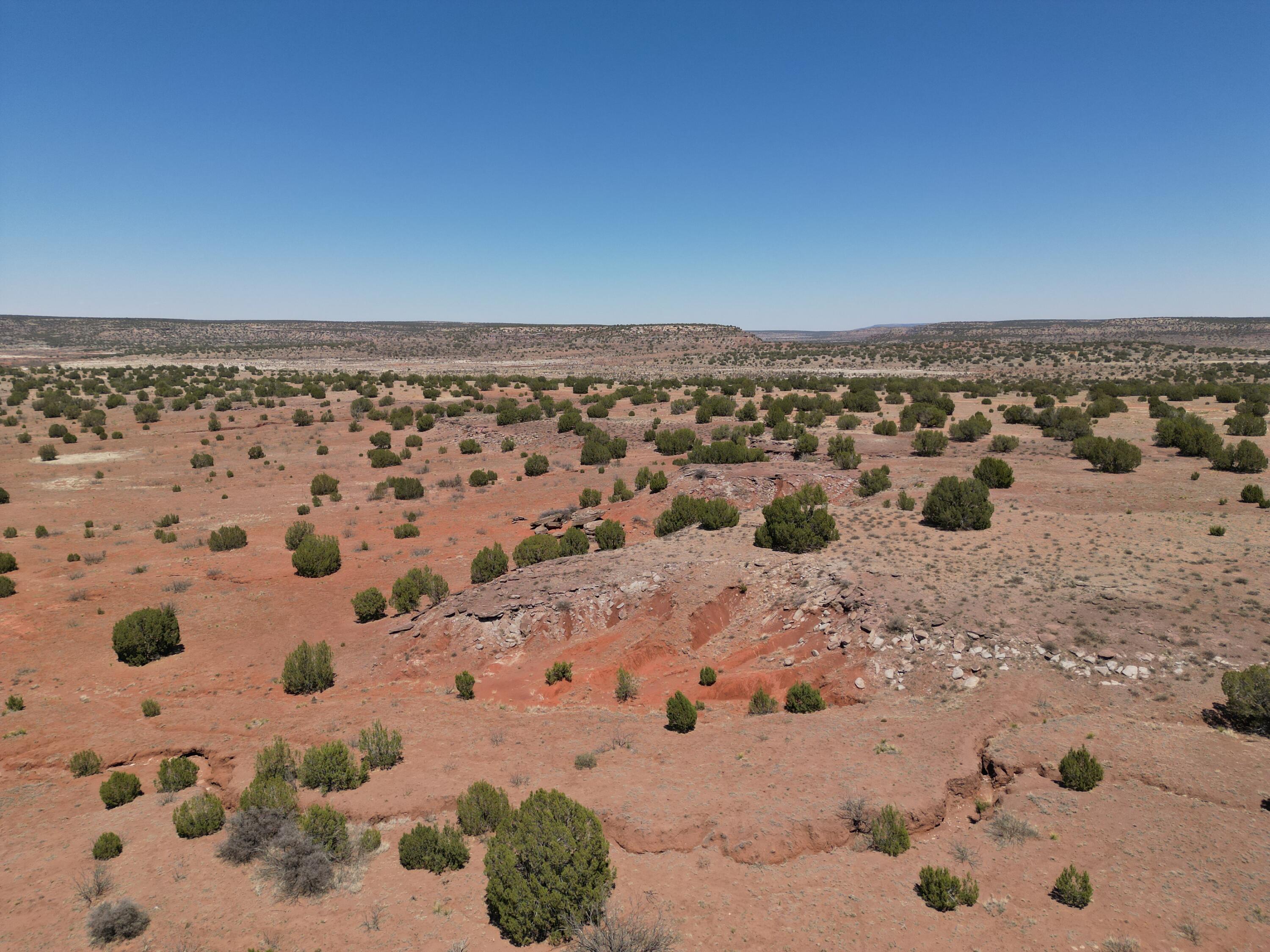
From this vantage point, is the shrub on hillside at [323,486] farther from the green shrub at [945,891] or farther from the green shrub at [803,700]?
the green shrub at [945,891]

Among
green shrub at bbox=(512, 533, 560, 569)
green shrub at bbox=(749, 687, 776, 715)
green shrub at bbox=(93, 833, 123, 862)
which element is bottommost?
green shrub at bbox=(749, 687, 776, 715)

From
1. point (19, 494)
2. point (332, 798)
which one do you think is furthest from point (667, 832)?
point (19, 494)

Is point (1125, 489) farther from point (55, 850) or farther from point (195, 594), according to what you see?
point (195, 594)

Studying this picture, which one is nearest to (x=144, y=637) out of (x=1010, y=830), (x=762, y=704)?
(x=762, y=704)

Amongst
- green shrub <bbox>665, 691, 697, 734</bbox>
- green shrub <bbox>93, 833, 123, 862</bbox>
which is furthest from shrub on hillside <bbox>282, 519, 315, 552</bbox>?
green shrub <bbox>665, 691, 697, 734</bbox>

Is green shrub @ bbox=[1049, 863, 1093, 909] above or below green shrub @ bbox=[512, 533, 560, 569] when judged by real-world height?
below

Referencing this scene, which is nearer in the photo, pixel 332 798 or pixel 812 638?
pixel 332 798

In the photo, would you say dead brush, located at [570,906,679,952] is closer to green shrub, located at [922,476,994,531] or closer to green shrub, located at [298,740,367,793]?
green shrub, located at [298,740,367,793]

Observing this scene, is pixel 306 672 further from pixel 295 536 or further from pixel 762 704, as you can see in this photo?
pixel 295 536
